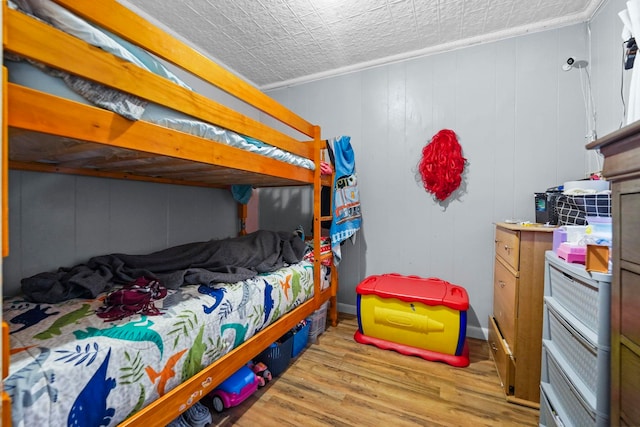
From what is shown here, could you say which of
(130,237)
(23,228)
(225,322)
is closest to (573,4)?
(225,322)

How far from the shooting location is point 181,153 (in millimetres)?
975

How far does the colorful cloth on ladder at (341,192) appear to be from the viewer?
214 centimetres

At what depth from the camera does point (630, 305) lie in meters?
0.60

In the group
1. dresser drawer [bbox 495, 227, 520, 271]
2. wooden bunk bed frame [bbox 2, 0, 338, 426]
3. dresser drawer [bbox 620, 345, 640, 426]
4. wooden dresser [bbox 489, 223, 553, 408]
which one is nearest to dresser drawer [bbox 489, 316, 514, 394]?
wooden dresser [bbox 489, 223, 553, 408]

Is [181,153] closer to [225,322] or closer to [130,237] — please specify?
[225,322]

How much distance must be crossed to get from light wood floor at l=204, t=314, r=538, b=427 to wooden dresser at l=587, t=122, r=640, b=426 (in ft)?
2.73

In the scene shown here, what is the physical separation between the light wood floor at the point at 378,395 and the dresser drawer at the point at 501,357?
58 mm

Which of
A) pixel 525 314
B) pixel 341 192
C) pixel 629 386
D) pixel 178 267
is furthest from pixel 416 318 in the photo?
pixel 178 267

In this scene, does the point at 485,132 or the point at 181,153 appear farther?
the point at 485,132

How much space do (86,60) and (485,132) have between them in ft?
7.82

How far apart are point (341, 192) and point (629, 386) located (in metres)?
1.75

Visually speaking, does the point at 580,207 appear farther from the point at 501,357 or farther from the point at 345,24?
the point at 345,24

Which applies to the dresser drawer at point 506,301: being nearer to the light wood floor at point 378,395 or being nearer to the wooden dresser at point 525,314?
the wooden dresser at point 525,314

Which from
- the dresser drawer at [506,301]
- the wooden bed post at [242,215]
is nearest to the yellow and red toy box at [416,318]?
the dresser drawer at [506,301]
